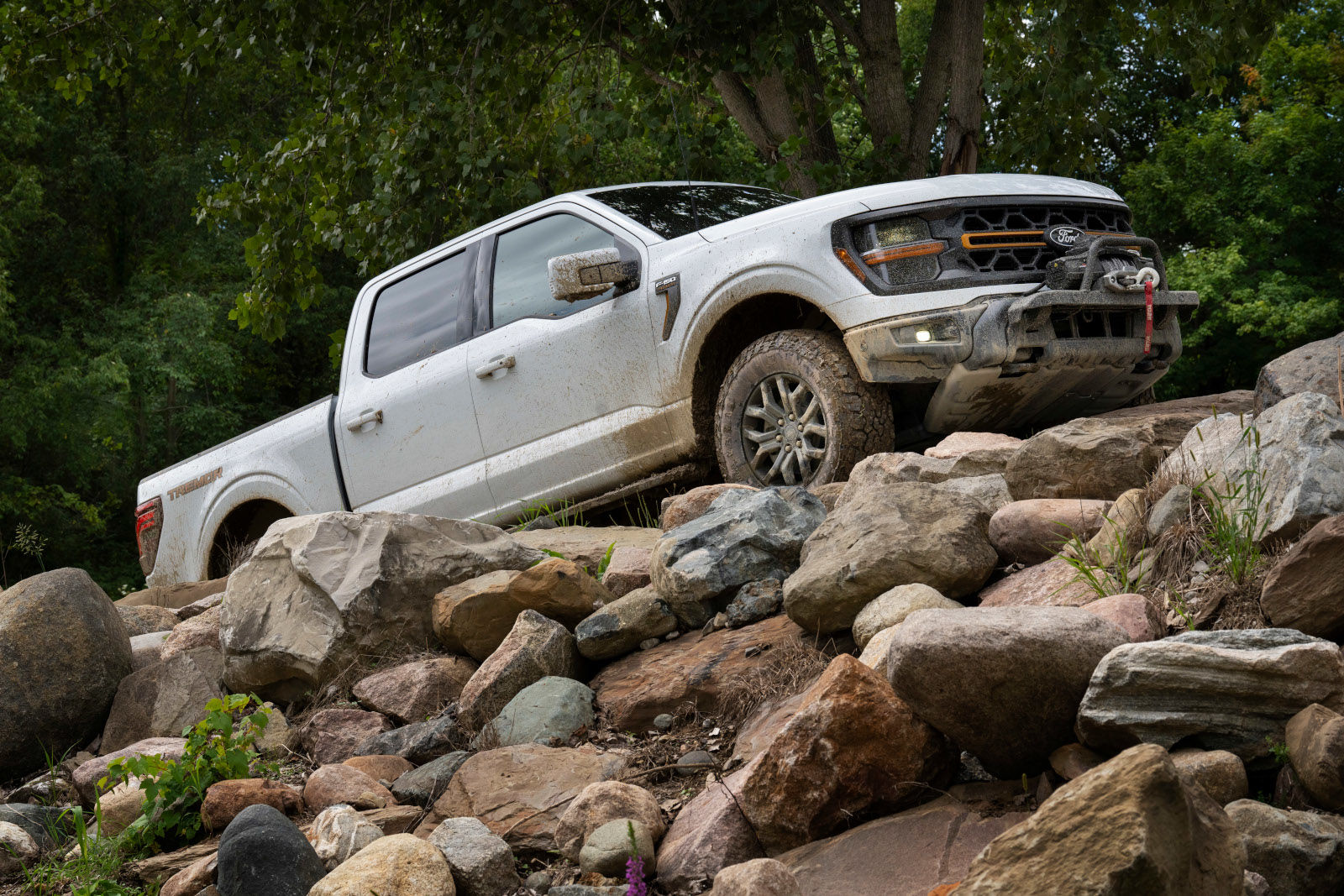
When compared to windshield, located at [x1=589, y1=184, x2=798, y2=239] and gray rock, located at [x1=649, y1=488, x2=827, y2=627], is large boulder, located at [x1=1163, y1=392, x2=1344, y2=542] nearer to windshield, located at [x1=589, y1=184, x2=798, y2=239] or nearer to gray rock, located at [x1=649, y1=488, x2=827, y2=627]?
gray rock, located at [x1=649, y1=488, x2=827, y2=627]

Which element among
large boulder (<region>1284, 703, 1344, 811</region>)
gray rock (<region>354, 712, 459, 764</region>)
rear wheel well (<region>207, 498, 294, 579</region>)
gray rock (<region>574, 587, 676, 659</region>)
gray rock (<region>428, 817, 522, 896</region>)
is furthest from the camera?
rear wheel well (<region>207, 498, 294, 579</region>)

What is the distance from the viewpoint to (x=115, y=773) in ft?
12.4

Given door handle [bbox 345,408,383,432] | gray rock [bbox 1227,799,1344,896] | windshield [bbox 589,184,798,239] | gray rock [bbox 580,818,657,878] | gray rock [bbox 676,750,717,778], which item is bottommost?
gray rock [bbox 676,750,717,778]

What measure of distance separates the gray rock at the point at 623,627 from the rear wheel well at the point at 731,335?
1.63 meters

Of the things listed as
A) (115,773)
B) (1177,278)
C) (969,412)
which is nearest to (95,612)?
(115,773)

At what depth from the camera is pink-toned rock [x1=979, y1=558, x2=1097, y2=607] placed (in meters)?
3.52

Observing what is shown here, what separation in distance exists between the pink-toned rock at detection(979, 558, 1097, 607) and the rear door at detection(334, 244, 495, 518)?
344cm

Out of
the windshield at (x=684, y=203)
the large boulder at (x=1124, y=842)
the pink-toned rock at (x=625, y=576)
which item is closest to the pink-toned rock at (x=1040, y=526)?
the pink-toned rock at (x=625, y=576)

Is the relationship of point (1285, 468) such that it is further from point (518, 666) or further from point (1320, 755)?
point (518, 666)

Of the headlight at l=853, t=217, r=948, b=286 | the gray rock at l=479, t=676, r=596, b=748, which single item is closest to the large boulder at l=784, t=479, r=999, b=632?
the gray rock at l=479, t=676, r=596, b=748

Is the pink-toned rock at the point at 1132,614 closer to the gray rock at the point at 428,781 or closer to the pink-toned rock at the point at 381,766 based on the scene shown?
the gray rock at the point at 428,781

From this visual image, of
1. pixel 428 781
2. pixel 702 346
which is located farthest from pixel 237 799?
pixel 702 346

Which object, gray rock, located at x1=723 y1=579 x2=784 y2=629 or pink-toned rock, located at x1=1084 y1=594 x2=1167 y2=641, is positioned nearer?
pink-toned rock, located at x1=1084 y1=594 x2=1167 y2=641

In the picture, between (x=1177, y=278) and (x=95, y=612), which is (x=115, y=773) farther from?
(x=1177, y=278)
